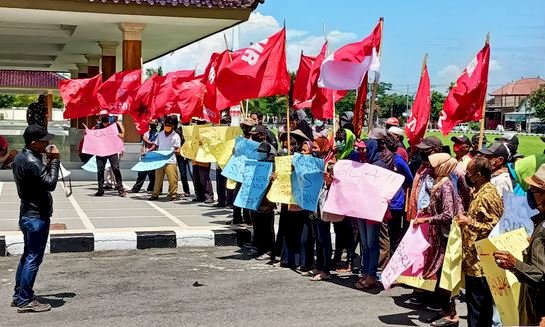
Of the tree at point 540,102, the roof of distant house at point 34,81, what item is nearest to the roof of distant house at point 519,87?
the tree at point 540,102

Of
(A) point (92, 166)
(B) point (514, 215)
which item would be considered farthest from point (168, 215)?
(B) point (514, 215)

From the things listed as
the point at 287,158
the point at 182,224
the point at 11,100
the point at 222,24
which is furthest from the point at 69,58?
the point at 11,100

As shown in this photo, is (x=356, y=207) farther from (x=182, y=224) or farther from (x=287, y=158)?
(x=182, y=224)

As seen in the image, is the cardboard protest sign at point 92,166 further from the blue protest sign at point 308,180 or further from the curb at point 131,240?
the blue protest sign at point 308,180

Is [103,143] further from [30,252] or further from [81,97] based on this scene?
[30,252]

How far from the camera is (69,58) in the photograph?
29516 millimetres

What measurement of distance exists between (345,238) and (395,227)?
63 cm

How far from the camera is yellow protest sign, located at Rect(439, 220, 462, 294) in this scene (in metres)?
5.59

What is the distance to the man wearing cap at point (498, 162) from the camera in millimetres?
6328

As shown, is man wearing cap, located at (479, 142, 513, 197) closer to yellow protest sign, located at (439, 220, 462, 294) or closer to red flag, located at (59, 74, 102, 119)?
yellow protest sign, located at (439, 220, 462, 294)

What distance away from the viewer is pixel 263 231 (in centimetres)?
882

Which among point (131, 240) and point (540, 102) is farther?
point (540, 102)

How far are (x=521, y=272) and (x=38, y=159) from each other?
419cm

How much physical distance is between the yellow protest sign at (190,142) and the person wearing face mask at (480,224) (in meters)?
7.56
